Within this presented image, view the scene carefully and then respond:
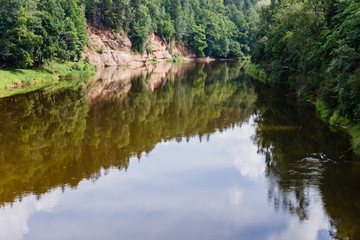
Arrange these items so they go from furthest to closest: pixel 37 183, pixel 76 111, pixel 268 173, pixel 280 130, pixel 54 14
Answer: pixel 54 14
pixel 76 111
pixel 280 130
pixel 268 173
pixel 37 183

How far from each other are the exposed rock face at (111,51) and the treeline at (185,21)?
309cm

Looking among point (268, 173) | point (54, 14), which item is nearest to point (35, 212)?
point (268, 173)

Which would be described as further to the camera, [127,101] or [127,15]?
[127,15]

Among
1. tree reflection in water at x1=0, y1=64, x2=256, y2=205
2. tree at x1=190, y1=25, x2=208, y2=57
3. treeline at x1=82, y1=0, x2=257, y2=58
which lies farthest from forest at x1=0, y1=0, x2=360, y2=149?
tree reflection in water at x1=0, y1=64, x2=256, y2=205

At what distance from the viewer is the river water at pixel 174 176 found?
12.3 metres

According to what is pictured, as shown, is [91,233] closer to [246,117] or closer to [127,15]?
[246,117]

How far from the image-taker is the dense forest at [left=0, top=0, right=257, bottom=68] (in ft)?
159

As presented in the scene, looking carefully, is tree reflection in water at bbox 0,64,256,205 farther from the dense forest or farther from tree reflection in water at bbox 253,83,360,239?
the dense forest

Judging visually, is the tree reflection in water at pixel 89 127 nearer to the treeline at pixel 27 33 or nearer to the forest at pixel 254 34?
the forest at pixel 254 34

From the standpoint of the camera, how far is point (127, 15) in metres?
101

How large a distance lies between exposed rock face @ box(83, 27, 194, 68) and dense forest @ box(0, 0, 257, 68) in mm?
2884

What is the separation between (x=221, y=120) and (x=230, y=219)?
52.2 ft

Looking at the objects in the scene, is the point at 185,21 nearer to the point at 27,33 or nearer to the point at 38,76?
the point at 38,76

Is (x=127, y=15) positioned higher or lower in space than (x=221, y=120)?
higher
